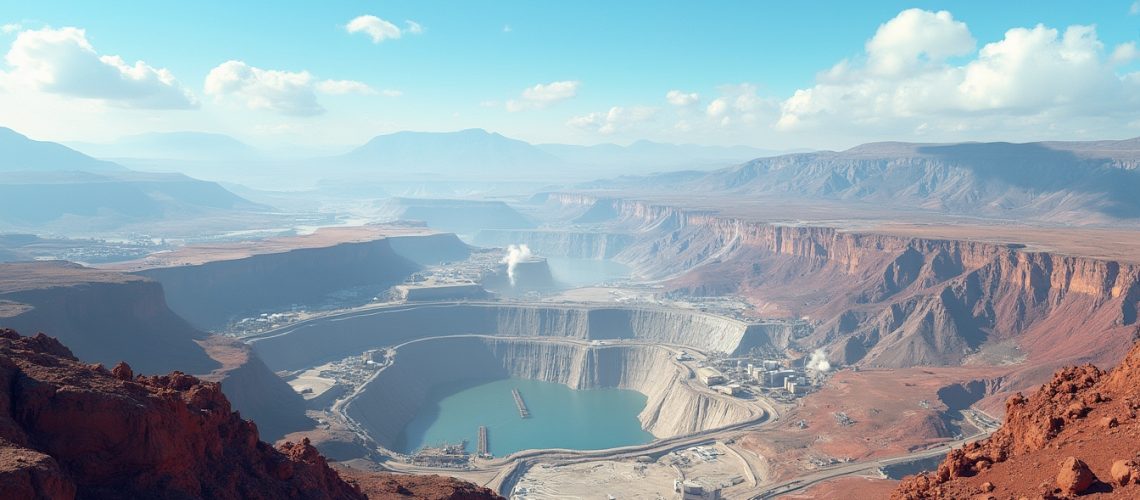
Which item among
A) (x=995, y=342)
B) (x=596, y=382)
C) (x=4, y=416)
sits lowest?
(x=596, y=382)

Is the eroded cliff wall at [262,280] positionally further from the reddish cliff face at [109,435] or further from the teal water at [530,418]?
the reddish cliff face at [109,435]

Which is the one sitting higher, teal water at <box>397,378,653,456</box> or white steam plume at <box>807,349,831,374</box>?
white steam plume at <box>807,349,831,374</box>

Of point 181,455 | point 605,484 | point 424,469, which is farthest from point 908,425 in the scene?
point 181,455

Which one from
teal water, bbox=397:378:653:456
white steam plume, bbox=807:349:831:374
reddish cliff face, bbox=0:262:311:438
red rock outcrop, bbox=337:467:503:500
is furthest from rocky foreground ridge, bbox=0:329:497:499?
white steam plume, bbox=807:349:831:374

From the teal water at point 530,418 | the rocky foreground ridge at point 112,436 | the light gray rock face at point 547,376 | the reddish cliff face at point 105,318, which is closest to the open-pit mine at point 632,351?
the reddish cliff face at point 105,318

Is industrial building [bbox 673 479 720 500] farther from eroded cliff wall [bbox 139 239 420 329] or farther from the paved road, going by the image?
eroded cliff wall [bbox 139 239 420 329]

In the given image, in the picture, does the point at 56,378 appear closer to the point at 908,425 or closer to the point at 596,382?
the point at 908,425
